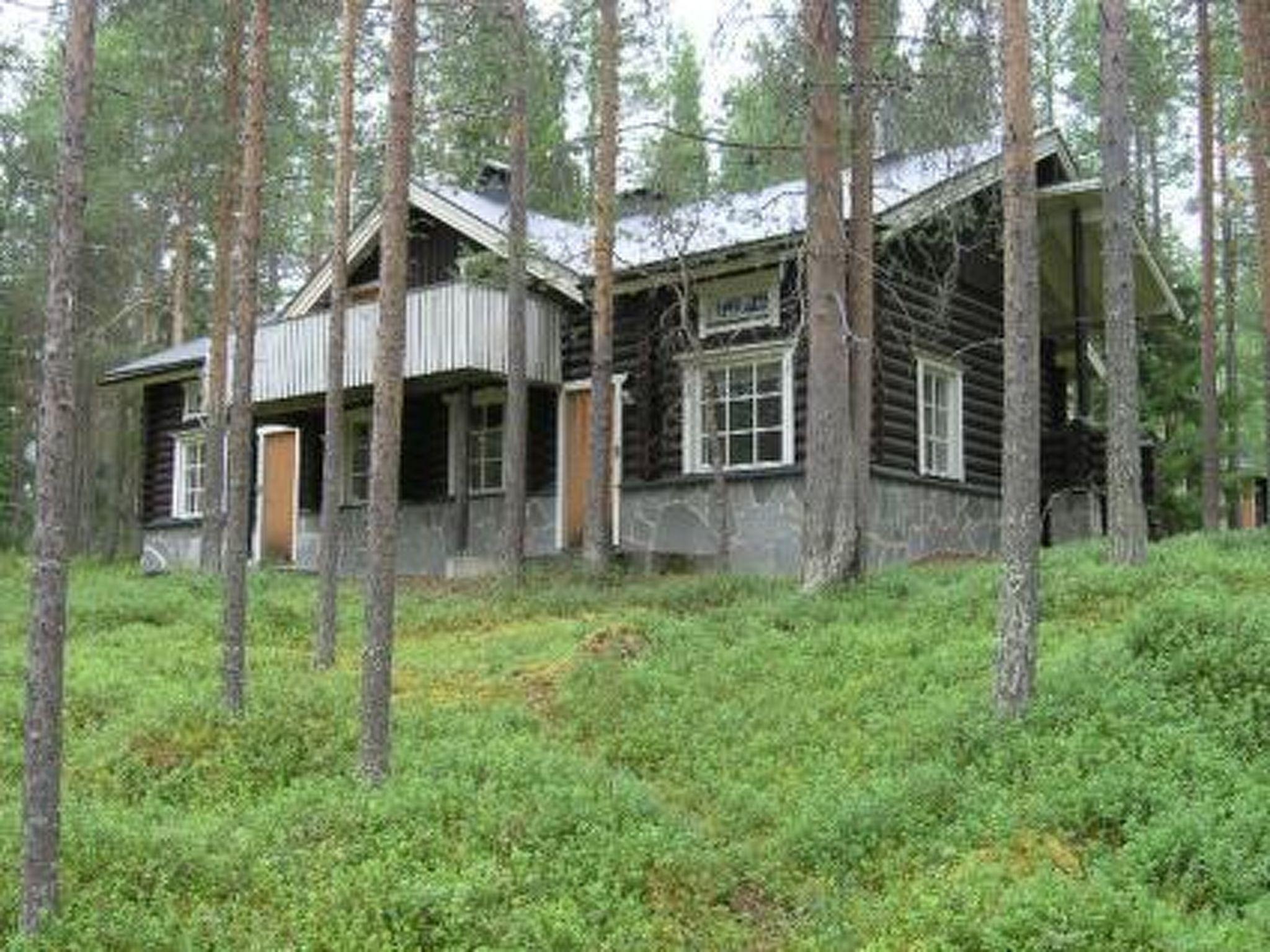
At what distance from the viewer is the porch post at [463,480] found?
72.0ft

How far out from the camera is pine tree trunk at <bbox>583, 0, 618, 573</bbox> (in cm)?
1819

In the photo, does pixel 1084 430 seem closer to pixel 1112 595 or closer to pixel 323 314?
pixel 1112 595

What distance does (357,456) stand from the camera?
25625mm

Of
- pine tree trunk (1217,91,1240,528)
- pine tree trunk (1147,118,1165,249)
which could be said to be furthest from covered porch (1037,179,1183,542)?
pine tree trunk (1147,118,1165,249)

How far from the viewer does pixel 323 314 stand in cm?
2266

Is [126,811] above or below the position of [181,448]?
below

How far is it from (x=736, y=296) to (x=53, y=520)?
13.9m

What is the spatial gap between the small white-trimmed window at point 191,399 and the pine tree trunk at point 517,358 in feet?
37.3

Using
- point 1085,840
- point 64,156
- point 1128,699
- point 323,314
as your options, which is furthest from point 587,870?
point 323,314

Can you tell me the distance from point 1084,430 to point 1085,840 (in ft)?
52.8

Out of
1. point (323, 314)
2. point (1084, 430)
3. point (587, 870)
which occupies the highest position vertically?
point (323, 314)

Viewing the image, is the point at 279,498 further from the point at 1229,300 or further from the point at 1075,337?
the point at 1229,300

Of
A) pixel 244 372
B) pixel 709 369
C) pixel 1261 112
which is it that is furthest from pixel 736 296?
pixel 244 372

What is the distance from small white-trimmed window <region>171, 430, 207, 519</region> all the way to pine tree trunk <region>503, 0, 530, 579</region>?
11190mm
